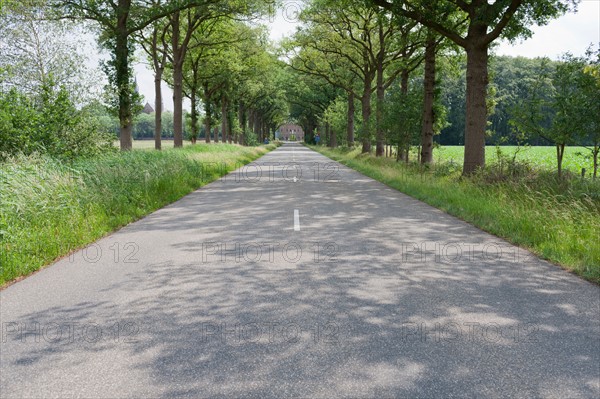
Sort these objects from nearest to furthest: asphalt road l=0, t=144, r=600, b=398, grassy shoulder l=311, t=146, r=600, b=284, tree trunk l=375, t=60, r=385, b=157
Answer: asphalt road l=0, t=144, r=600, b=398 → grassy shoulder l=311, t=146, r=600, b=284 → tree trunk l=375, t=60, r=385, b=157

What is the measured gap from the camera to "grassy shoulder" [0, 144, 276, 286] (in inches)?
241

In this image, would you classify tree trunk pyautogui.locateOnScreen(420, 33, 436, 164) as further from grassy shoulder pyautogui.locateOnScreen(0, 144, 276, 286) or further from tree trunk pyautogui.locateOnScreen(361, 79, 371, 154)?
grassy shoulder pyautogui.locateOnScreen(0, 144, 276, 286)

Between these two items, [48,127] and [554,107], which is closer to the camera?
[554,107]

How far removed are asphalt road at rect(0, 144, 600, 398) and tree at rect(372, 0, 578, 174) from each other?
786 cm

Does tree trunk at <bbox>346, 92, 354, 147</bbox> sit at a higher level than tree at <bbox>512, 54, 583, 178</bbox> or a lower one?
higher

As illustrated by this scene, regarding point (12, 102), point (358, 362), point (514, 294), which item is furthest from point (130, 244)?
point (12, 102)

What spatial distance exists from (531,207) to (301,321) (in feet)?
24.1

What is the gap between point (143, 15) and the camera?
19.0m

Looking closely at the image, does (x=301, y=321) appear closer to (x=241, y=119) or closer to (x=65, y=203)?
(x=65, y=203)

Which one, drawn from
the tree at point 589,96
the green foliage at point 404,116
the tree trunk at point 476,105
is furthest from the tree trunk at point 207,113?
the tree at point 589,96

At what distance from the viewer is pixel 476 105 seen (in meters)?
13.7

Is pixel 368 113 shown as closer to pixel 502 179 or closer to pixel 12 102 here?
pixel 502 179

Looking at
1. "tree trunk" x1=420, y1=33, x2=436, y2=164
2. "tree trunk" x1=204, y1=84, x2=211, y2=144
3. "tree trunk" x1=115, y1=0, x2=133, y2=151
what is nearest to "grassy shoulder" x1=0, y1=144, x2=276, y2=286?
"tree trunk" x1=115, y1=0, x2=133, y2=151

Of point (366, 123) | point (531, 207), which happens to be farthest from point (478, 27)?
point (366, 123)
